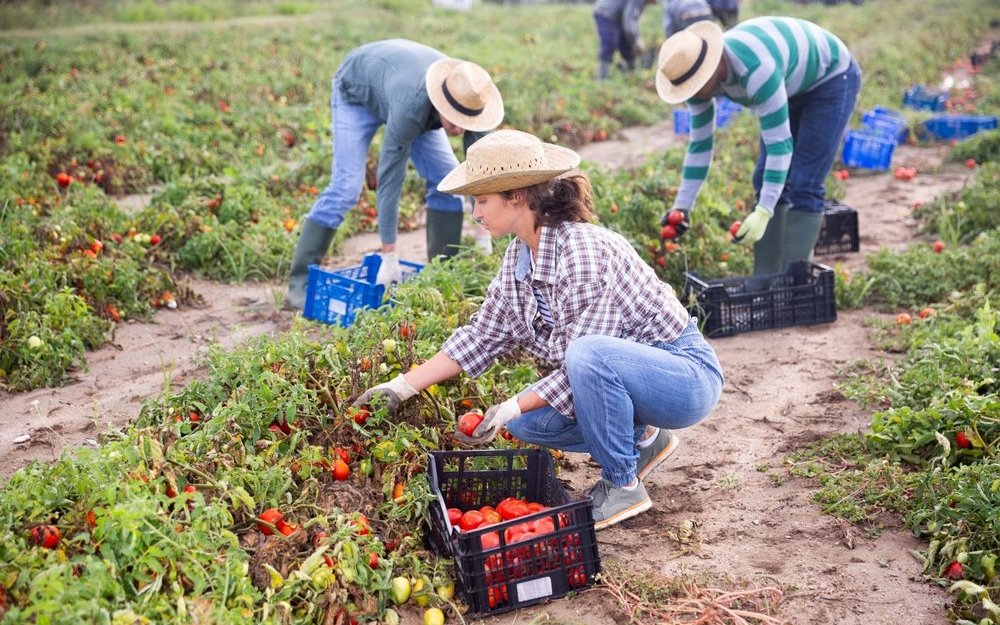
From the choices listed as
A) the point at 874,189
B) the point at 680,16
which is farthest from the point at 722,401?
the point at 680,16

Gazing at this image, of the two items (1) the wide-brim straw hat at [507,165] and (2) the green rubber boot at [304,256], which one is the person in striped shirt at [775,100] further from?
(2) the green rubber boot at [304,256]

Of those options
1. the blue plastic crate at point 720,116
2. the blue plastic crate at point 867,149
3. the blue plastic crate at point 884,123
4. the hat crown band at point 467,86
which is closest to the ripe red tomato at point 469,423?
the hat crown band at point 467,86

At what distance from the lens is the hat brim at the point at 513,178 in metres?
3.42

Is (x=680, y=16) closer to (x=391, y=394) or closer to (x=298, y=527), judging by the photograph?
(x=391, y=394)

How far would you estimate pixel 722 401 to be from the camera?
5.02m

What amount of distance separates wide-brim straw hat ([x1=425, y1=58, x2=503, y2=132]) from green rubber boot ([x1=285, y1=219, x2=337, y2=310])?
1.13m

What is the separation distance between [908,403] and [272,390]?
277cm

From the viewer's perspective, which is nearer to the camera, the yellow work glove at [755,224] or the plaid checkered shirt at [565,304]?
the plaid checkered shirt at [565,304]

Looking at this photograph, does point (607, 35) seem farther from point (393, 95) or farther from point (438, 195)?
point (393, 95)

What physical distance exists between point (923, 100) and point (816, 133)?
6.97m

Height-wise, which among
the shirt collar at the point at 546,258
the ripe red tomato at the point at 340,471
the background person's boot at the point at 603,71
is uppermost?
the background person's boot at the point at 603,71

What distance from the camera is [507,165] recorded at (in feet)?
11.2

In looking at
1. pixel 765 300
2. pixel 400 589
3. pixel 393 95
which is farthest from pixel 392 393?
pixel 765 300

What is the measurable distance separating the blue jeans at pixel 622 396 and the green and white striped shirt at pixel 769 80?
1.86 m
